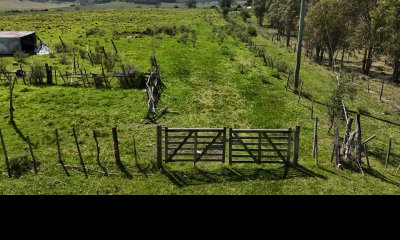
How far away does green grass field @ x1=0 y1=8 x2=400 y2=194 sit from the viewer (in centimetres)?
1413

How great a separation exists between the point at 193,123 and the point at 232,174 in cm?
648

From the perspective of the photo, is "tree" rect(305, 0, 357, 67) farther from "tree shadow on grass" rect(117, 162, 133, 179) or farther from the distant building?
"tree shadow on grass" rect(117, 162, 133, 179)

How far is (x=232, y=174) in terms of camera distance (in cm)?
1502

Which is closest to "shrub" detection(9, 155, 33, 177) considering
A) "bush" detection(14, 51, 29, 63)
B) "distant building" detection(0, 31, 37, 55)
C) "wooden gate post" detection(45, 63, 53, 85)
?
"wooden gate post" detection(45, 63, 53, 85)

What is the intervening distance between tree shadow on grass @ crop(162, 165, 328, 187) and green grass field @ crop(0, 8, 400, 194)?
0.04m

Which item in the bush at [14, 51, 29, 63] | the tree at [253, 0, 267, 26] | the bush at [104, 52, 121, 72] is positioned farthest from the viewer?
the tree at [253, 0, 267, 26]

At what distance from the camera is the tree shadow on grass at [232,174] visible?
47.6 feet

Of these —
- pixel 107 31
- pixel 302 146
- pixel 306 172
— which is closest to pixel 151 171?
pixel 306 172

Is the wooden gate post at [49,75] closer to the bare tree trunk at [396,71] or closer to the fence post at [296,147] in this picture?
the fence post at [296,147]

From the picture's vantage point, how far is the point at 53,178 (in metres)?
14.3

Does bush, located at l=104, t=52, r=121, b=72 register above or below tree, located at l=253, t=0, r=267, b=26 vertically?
below

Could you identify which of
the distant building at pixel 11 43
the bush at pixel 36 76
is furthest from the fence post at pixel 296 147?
the distant building at pixel 11 43
